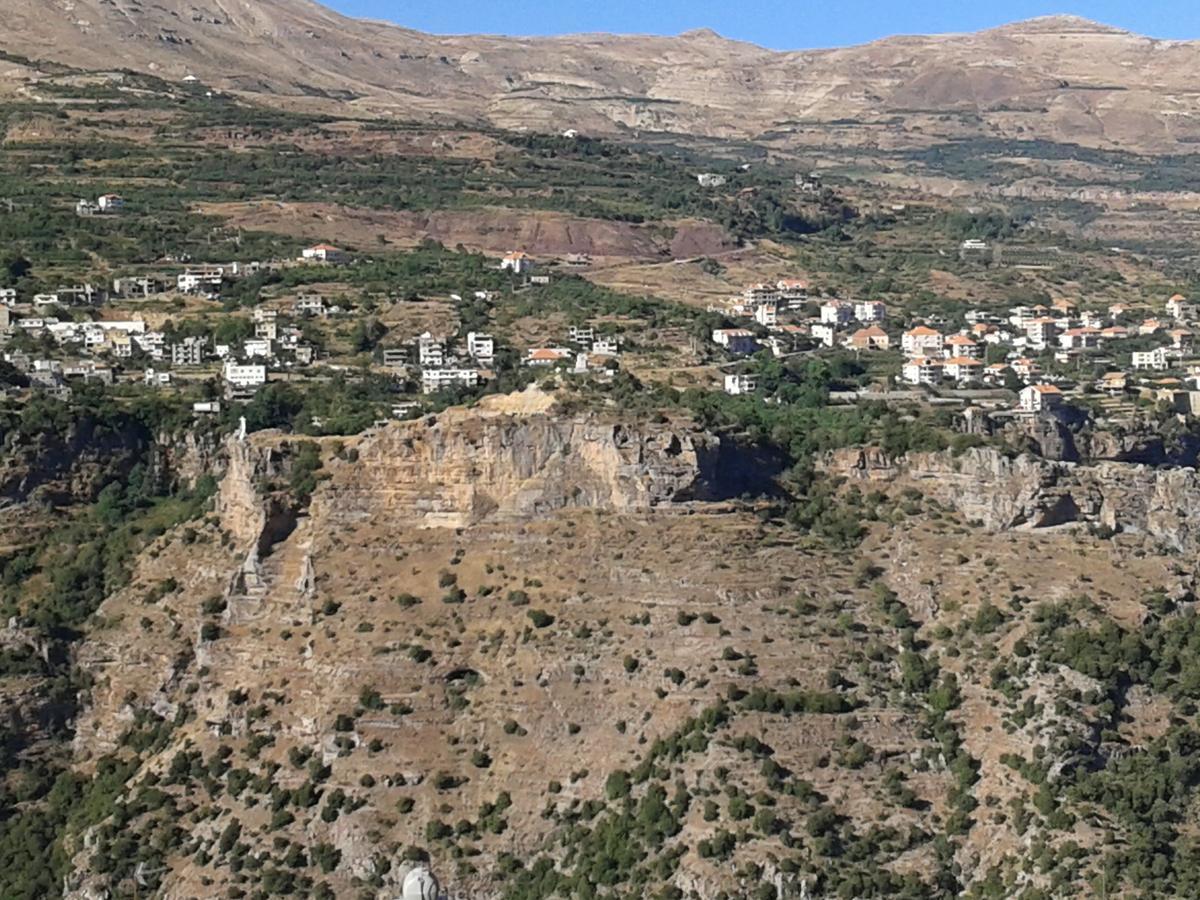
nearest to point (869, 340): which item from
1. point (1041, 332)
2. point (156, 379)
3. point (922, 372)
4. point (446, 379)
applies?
point (1041, 332)

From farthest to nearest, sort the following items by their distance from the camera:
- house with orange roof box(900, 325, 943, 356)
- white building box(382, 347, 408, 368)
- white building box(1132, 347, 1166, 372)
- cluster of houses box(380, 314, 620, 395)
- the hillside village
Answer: white building box(1132, 347, 1166, 372) < house with orange roof box(900, 325, 943, 356) < white building box(382, 347, 408, 368) < cluster of houses box(380, 314, 620, 395) < the hillside village

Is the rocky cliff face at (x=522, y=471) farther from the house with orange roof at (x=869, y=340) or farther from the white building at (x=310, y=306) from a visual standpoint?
the house with orange roof at (x=869, y=340)

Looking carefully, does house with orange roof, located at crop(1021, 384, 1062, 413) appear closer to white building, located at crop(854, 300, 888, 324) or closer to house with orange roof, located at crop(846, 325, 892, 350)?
house with orange roof, located at crop(846, 325, 892, 350)

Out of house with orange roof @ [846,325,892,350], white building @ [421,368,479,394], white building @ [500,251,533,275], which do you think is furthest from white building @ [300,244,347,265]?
white building @ [421,368,479,394]

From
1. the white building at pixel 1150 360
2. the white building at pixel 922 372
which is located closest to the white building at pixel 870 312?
the white building at pixel 1150 360

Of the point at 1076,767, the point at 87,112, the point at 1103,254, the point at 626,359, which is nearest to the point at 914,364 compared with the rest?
the point at 626,359
